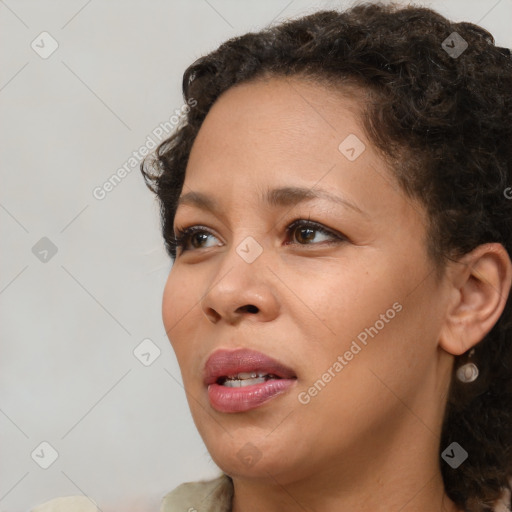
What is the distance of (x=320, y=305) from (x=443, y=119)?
481 mm

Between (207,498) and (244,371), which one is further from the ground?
(244,371)

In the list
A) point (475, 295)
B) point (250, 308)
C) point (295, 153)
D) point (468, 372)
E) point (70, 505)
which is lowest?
point (468, 372)

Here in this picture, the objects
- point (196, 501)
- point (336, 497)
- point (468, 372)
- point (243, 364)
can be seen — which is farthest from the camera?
point (196, 501)

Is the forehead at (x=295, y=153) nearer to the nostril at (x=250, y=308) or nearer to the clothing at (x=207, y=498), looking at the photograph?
the nostril at (x=250, y=308)

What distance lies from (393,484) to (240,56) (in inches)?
36.8

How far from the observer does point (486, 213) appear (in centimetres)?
211

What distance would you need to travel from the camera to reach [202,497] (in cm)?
225

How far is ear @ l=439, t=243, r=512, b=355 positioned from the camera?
2.03 meters

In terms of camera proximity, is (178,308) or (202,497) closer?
(178,308)

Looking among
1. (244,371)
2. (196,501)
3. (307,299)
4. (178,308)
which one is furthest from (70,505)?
(307,299)

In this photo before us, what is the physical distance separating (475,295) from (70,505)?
1017 mm

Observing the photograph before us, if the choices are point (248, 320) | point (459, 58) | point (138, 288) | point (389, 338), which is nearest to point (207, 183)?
point (248, 320)

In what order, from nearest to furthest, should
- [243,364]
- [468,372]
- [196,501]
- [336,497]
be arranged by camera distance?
[243,364] → [336,497] → [468,372] → [196,501]

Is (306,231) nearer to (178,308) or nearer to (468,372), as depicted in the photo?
(178,308)
